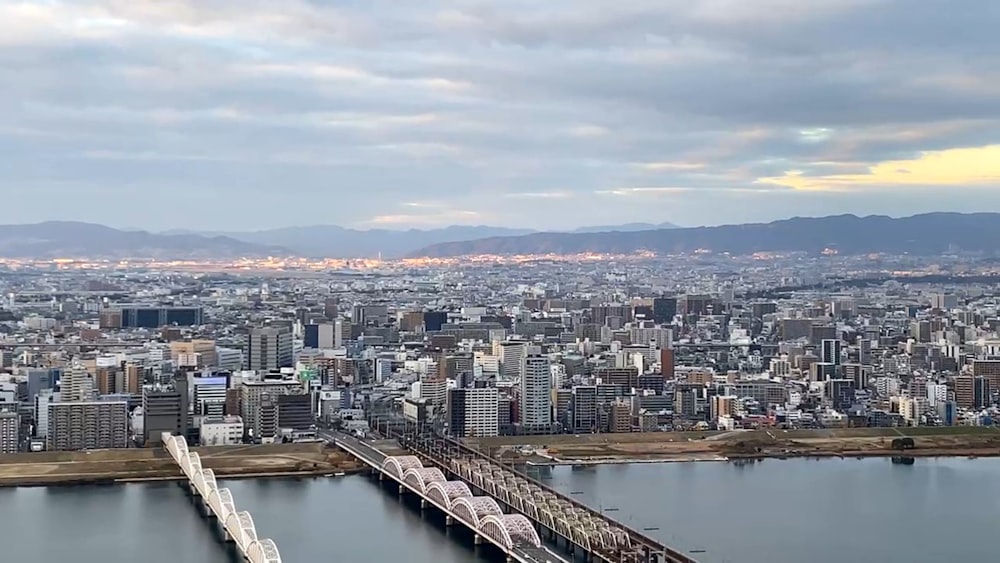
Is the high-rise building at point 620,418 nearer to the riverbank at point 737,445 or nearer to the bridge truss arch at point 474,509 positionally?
the riverbank at point 737,445

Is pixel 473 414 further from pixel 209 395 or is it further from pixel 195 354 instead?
pixel 195 354

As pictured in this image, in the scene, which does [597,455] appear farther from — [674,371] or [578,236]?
[578,236]

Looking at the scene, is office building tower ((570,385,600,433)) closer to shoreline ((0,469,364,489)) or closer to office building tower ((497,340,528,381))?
office building tower ((497,340,528,381))

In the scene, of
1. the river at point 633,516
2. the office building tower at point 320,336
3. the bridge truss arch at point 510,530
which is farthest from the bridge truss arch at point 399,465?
the office building tower at point 320,336

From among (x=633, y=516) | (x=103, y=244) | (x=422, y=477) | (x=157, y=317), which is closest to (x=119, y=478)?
(x=422, y=477)

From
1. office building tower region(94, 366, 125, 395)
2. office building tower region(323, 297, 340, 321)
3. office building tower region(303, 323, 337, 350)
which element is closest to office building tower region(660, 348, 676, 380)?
office building tower region(303, 323, 337, 350)

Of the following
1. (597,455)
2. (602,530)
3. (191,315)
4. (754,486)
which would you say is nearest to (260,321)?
(191,315)
